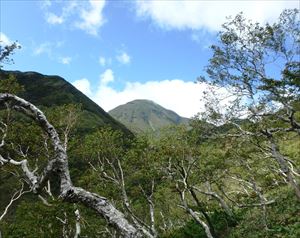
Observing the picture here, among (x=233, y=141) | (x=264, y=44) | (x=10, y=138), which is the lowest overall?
(x=10, y=138)

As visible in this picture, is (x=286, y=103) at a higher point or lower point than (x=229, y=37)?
lower

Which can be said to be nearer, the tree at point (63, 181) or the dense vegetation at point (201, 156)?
the tree at point (63, 181)

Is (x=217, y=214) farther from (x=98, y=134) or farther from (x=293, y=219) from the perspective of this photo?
(x=98, y=134)

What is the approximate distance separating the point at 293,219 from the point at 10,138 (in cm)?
2906

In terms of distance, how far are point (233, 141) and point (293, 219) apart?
9119 mm

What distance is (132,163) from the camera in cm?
4769

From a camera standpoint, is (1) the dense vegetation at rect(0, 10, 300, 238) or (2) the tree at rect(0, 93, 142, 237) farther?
(1) the dense vegetation at rect(0, 10, 300, 238)

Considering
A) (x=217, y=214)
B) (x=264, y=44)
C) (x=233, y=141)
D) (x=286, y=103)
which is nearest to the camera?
(x=286, y=103)

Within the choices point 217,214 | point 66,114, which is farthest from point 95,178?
point 217,214

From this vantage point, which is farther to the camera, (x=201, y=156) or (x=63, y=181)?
(x=201, y=156)

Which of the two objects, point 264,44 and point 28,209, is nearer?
point 28,209

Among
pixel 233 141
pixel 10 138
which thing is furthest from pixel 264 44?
pixel 10 138

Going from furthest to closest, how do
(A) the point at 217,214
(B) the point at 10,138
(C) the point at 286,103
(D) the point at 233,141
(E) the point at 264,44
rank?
(A) the point at 217,214 < (B) the point at 10,138 < (D) the point at 233,141 < (E) the point at 264,44 < (C) the point at 286,103

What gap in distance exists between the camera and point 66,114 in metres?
46.5
